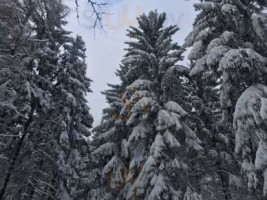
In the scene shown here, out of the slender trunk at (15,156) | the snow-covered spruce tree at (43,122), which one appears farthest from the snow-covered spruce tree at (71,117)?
the slender trunk at (15,156)

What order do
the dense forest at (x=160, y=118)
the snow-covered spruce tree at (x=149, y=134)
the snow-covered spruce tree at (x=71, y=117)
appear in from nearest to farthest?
the dense forest at (x=160, y=118)
the snow-covered spruce tree at (x=149, y=134)
the snow-covered spruce tree at (x=71, y=117)

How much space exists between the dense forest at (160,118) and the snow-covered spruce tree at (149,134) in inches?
2.1

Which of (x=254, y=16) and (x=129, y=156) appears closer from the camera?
(x=254, y=16)

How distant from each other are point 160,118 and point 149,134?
1612 mm

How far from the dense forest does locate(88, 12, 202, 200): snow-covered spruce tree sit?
0.05 meters

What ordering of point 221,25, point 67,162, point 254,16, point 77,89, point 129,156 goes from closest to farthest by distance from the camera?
point 254,16, point 221,25, point 129,156, point 67,162, point 77,89

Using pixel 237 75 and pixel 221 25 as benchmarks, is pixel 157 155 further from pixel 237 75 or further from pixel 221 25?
pixel 221 25

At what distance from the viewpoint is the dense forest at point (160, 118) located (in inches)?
435

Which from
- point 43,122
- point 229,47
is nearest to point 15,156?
point 43,122

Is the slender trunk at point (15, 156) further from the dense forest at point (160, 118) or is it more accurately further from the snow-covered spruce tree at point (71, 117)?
the snow-covered spruce tree at point (71, 117)

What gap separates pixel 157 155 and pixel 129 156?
3.75 meters

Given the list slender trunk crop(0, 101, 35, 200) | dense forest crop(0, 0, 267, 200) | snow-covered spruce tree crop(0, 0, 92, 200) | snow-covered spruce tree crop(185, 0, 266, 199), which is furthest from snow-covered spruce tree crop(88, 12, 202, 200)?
slender trunk crop(0, 101, 35, 200)

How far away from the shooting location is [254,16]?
11469 millimetres

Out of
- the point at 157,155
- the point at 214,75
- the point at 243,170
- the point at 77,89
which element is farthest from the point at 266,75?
the point at 77,89
